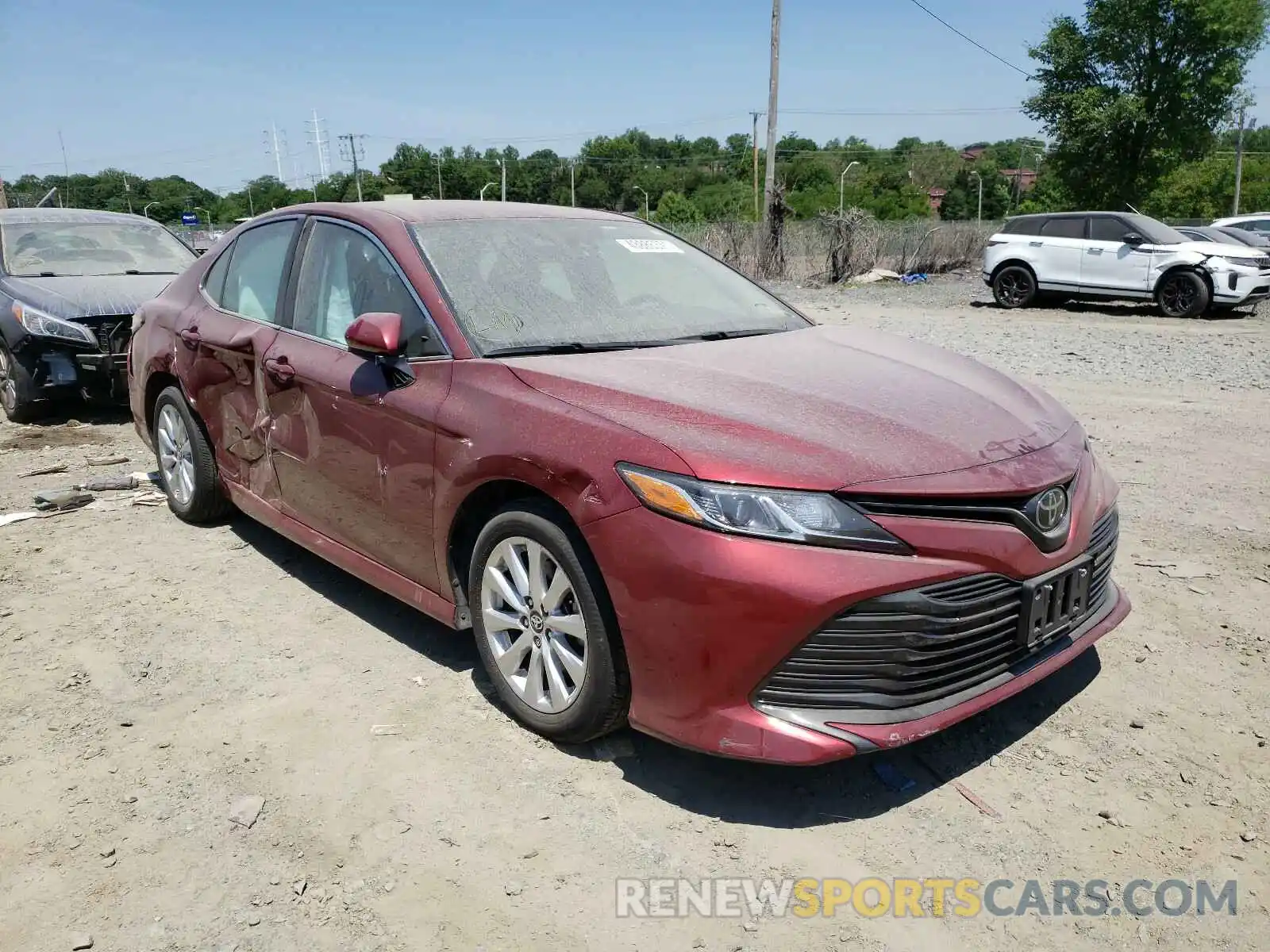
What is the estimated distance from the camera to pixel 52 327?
25.2 ft

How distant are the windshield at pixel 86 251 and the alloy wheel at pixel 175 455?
4013 mm

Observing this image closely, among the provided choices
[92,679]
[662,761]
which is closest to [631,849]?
[662,761]

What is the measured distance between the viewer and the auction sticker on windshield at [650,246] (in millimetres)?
4223

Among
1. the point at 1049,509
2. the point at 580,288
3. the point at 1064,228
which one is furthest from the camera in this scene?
the point at 1064,228

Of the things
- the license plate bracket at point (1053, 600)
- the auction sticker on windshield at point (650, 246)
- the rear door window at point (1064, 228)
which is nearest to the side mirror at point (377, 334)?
the auction sticker on windshield at point (650, 246)

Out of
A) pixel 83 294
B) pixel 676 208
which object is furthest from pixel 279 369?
pixel 676 208

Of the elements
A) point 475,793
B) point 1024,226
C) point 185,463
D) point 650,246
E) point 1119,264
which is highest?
point 1024,226

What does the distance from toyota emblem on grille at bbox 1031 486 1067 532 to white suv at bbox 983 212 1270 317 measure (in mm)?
15149

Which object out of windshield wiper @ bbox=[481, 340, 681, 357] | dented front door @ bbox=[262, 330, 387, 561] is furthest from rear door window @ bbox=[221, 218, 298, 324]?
windshield wiper @ bbox=[481, 340, 681, 357]

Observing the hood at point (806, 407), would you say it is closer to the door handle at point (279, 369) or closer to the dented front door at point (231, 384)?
the door handle at point (279, 369)

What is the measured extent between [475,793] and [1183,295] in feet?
53.8

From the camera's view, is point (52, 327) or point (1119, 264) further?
point (1119, 264)

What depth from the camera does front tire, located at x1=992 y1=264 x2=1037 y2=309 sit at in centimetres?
1736

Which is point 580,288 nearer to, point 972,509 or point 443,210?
point 443,210
